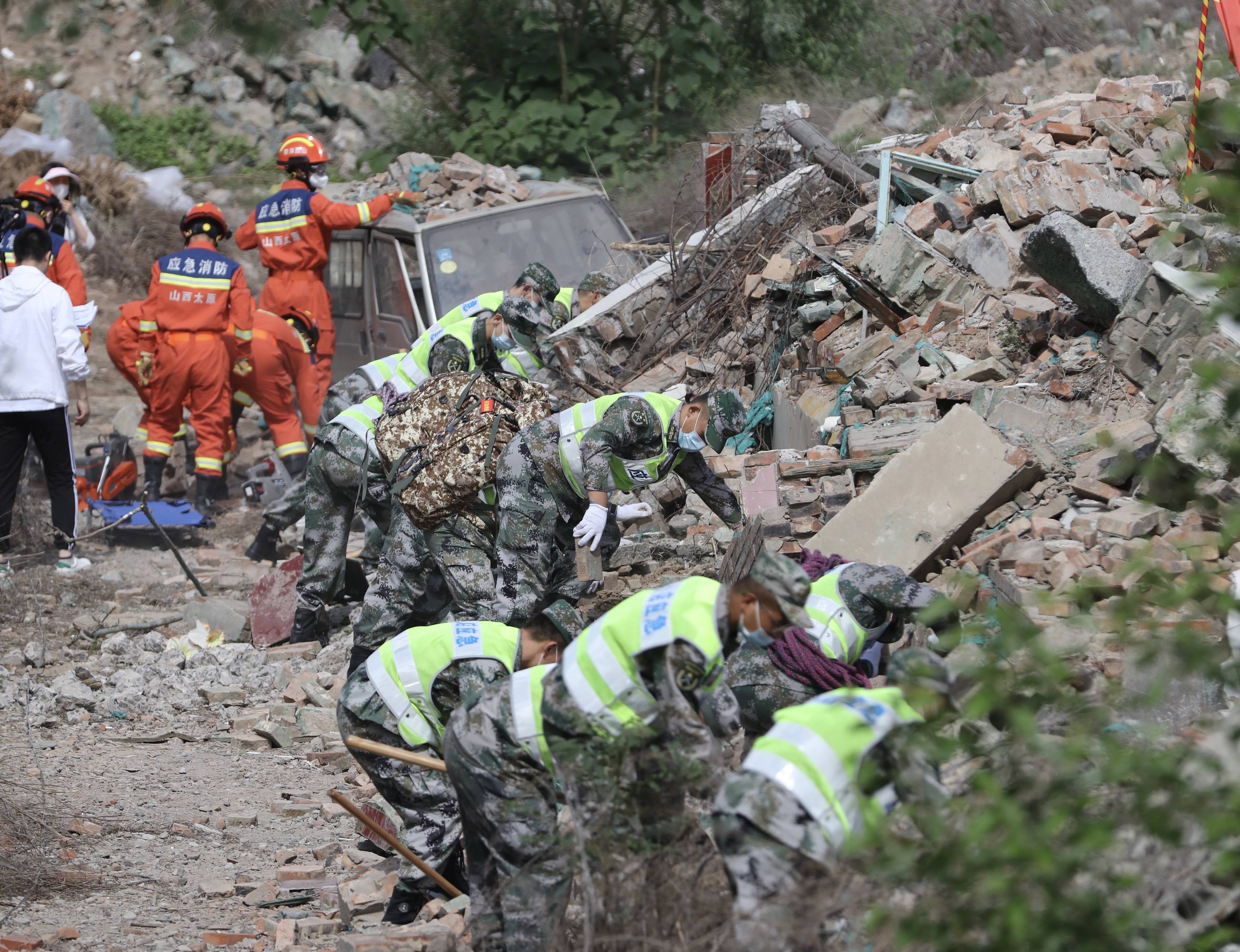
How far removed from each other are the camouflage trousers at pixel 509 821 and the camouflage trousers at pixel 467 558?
200 cm

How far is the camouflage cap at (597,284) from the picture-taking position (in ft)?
25.9

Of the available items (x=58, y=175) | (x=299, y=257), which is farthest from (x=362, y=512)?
(x=58, y=175)

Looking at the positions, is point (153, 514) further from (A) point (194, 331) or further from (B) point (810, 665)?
(B) point (810, 665)

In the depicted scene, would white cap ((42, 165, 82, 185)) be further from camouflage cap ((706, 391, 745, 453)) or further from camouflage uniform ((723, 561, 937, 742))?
camouflage uniform ((723, 561, 937, 742))

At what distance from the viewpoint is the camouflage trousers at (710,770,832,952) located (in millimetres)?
3059

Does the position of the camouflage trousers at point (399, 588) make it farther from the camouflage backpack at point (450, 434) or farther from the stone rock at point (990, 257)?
the stone rock at point (990, 257)

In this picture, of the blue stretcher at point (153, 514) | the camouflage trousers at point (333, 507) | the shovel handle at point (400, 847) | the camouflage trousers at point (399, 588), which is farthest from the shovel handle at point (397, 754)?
the blue stretcher at point (153, 514)

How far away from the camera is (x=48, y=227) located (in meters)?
9.05

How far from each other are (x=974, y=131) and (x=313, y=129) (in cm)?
1063

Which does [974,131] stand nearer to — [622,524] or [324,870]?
[622,524]

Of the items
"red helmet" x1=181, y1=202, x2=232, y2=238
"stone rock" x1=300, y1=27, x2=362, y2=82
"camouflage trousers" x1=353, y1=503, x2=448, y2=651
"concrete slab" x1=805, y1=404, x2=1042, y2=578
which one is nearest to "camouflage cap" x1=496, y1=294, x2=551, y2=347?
"camouflage trousers" x1=353, y1=503, x2=448, y2=651

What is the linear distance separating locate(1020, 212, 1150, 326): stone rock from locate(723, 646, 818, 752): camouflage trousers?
117 inches

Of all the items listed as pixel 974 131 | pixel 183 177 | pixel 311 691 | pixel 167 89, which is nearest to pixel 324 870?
pixel 311 691

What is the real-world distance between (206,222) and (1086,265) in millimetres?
5833
